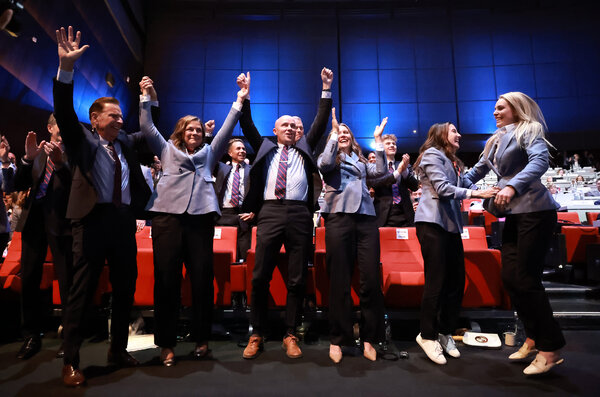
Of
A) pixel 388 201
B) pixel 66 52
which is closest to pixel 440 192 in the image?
pixel 388 201

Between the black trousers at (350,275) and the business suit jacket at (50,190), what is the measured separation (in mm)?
1839

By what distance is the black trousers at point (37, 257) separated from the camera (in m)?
2.54

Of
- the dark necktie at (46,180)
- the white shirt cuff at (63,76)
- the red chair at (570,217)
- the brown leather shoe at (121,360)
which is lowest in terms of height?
the brown leather shoe at (121,360)

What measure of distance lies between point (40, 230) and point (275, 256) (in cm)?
167

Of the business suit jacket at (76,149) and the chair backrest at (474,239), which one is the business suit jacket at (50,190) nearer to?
the business suit jacket at (76,149)

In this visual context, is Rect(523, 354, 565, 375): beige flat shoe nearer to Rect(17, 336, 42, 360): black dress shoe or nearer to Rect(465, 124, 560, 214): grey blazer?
Rect(465, 124, 560, 214): grey blazer

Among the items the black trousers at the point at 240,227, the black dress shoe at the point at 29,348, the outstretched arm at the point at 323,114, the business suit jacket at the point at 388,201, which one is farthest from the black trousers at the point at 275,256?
the business suit jacket at the point at 388,201

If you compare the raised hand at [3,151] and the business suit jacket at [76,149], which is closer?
the business suit jacket at [76,149]

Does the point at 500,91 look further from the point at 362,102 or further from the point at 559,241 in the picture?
the point at 559,241

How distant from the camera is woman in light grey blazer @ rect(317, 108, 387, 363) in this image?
7.73 feet

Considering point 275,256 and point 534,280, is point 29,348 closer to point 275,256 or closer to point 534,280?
point 275,256

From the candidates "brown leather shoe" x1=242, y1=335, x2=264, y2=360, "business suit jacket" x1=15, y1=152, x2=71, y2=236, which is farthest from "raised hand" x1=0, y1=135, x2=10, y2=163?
"brown leather shoe" x1=242, y1=335, x2=264, y2=360

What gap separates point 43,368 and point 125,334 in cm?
48

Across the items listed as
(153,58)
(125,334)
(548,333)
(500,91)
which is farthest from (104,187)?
(500,91)
